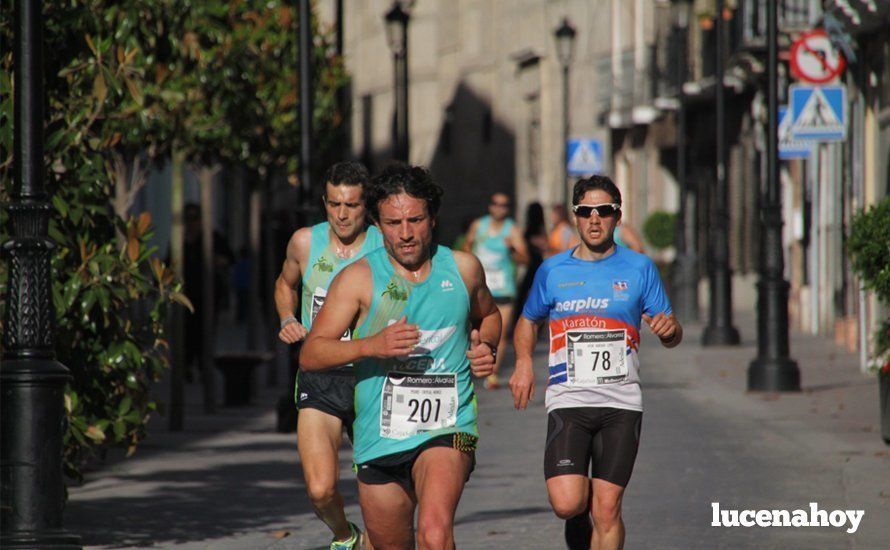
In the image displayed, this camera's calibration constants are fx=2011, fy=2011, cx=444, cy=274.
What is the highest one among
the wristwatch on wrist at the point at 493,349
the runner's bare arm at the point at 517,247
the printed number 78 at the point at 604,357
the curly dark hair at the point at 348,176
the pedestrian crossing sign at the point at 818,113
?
the pedestrian crossing sign at the point at 818,113

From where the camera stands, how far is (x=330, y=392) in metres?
8.24

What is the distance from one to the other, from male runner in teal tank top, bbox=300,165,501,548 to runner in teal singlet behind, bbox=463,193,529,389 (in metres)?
12.8

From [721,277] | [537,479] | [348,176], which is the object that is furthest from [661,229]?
[348,176]

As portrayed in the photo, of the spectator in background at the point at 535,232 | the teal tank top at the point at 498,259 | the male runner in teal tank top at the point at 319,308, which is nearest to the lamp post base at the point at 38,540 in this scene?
the male runner in teal tank top at the point at 319,308

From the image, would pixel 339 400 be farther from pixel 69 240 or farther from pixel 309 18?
pixel 309 18

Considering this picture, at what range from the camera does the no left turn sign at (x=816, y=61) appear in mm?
20422

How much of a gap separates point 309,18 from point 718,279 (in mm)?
11700

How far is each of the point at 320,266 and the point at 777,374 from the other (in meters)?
10.3

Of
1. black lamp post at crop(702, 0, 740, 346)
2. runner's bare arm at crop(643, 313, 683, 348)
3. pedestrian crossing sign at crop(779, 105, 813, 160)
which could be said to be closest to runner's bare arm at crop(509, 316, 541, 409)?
runner's bare arm at crop(643, 313, 683, 348)

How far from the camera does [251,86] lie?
715 inches

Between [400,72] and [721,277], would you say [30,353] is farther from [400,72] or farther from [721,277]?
[721,277]

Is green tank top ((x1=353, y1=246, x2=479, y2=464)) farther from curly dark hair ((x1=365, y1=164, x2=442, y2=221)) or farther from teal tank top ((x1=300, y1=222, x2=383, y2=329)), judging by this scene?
teal tank top ((x1=300, y1=222, x2=383, y2=329))

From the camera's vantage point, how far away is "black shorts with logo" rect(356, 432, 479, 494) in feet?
21.5

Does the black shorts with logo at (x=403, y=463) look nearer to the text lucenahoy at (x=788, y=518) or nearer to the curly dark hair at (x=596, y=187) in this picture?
the curly dark hair at (x=596, y=187)
